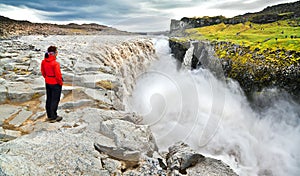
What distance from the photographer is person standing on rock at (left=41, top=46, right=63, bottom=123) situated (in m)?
6.38

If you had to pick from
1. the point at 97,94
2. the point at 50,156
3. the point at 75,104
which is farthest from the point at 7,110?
the point at 50,156

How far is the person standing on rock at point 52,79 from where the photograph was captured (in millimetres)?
6379

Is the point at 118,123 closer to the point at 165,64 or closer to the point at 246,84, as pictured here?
the point at 246,84

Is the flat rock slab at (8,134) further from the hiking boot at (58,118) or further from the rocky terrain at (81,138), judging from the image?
the hiking boot at (58,118)

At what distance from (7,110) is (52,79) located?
2.18 metres

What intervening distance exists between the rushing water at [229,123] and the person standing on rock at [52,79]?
4.26 m

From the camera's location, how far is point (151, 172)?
5.36 metres

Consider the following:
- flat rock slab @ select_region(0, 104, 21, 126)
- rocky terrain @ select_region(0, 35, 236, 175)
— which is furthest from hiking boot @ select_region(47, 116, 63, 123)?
flat rock slab @ select_region(0, 104, 21, 126)

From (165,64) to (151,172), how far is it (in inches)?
744

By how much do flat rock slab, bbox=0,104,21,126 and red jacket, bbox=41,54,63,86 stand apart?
1775mm

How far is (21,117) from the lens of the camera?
7.20 m

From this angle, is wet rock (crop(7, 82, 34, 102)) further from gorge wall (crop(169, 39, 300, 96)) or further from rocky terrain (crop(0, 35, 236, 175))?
gorge wall (crop(169, 39, 300, 96))

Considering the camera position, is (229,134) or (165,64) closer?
(229,134)

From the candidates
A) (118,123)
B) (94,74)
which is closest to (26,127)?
(118,123)
